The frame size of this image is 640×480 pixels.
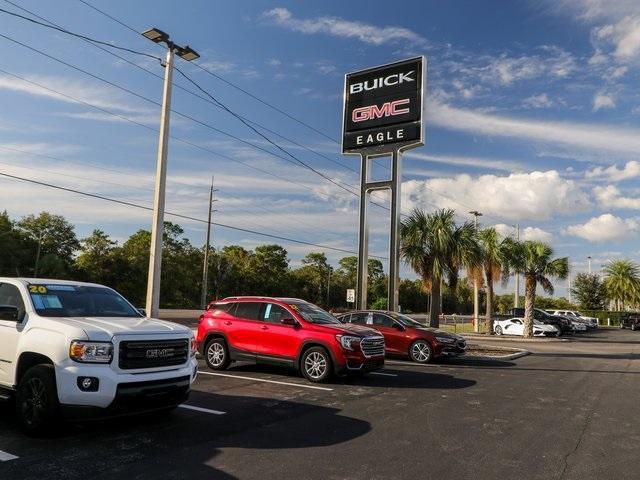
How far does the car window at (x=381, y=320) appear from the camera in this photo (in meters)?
16.1

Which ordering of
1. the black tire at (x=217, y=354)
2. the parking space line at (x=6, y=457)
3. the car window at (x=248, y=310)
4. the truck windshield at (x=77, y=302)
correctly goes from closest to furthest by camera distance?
the parking space line at (x=6, y=457) < the truck windshield at (x=77, y=302) < the car window at (x=248, y=310) < the black tire at (x=217, y=354)

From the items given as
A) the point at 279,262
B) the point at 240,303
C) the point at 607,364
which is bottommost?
the point at 607,364

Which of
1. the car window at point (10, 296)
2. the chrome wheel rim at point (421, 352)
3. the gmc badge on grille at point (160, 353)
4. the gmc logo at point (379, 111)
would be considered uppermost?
the gmc logo at point (379, 111)

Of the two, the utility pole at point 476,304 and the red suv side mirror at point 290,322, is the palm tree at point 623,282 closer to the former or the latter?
the utility pole at point 476,304

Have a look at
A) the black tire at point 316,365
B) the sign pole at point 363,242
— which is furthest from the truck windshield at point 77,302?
the sign pole at point 363,242

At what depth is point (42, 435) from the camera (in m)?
5.88

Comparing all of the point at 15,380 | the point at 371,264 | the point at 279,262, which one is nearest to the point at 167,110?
the point at 15,380

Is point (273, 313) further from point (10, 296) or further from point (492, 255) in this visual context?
point (492, 255)

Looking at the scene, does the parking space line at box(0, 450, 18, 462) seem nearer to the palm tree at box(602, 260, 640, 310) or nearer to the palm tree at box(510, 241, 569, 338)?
the palm tree at box(510, 241, 569, 338)

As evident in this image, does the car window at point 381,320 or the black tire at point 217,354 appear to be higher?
the car window at point 381,320

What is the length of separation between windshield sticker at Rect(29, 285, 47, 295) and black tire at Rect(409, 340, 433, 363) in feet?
35.6

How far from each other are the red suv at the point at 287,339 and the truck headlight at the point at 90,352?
17.3ft

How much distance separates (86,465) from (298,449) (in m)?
2.18

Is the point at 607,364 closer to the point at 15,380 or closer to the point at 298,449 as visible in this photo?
the point at 298,449
